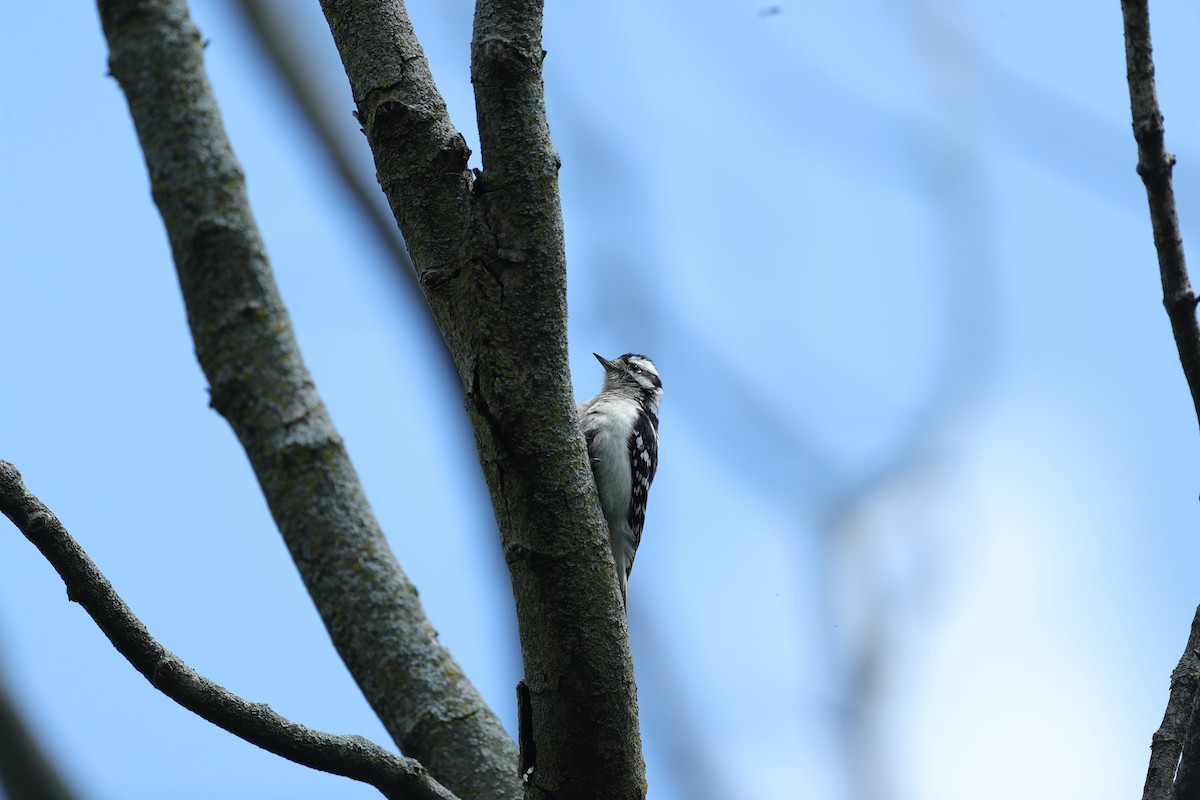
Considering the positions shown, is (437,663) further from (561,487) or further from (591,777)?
(561,487)

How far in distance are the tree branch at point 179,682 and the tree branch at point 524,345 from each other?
46 cm

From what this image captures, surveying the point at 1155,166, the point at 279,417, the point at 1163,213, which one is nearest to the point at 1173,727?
the point at 1163,213

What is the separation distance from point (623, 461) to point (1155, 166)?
3.97m

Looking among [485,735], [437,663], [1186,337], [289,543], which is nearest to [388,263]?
[289,543]

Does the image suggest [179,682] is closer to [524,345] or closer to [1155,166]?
[524,345]

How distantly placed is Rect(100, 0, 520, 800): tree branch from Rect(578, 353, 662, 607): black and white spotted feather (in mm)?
1557

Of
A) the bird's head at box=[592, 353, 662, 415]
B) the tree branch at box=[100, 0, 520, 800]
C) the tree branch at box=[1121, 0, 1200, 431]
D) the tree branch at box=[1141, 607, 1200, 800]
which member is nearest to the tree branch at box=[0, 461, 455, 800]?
the tree branch at box=[100, 0, 520, 800]

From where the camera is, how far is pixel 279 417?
12.0 feet

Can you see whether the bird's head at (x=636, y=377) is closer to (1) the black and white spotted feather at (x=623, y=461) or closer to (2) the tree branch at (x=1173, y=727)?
(1) the black and white spotted feather at (x=623, y=461)

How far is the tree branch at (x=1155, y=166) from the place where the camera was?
2.51 meters

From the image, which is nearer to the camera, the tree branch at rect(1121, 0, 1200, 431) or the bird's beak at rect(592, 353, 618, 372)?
the tree branch at rect(1121, 0, 1200, 431)

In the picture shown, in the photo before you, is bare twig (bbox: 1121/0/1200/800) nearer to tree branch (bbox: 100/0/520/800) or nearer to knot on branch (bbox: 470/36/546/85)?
knot on branch (bbox: 470/36/546/85)

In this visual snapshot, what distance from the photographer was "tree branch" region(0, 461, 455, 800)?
284cm

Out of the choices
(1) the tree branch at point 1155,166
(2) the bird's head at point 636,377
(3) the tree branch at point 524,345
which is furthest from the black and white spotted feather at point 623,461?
(1) the tree branch at point 1155,166
